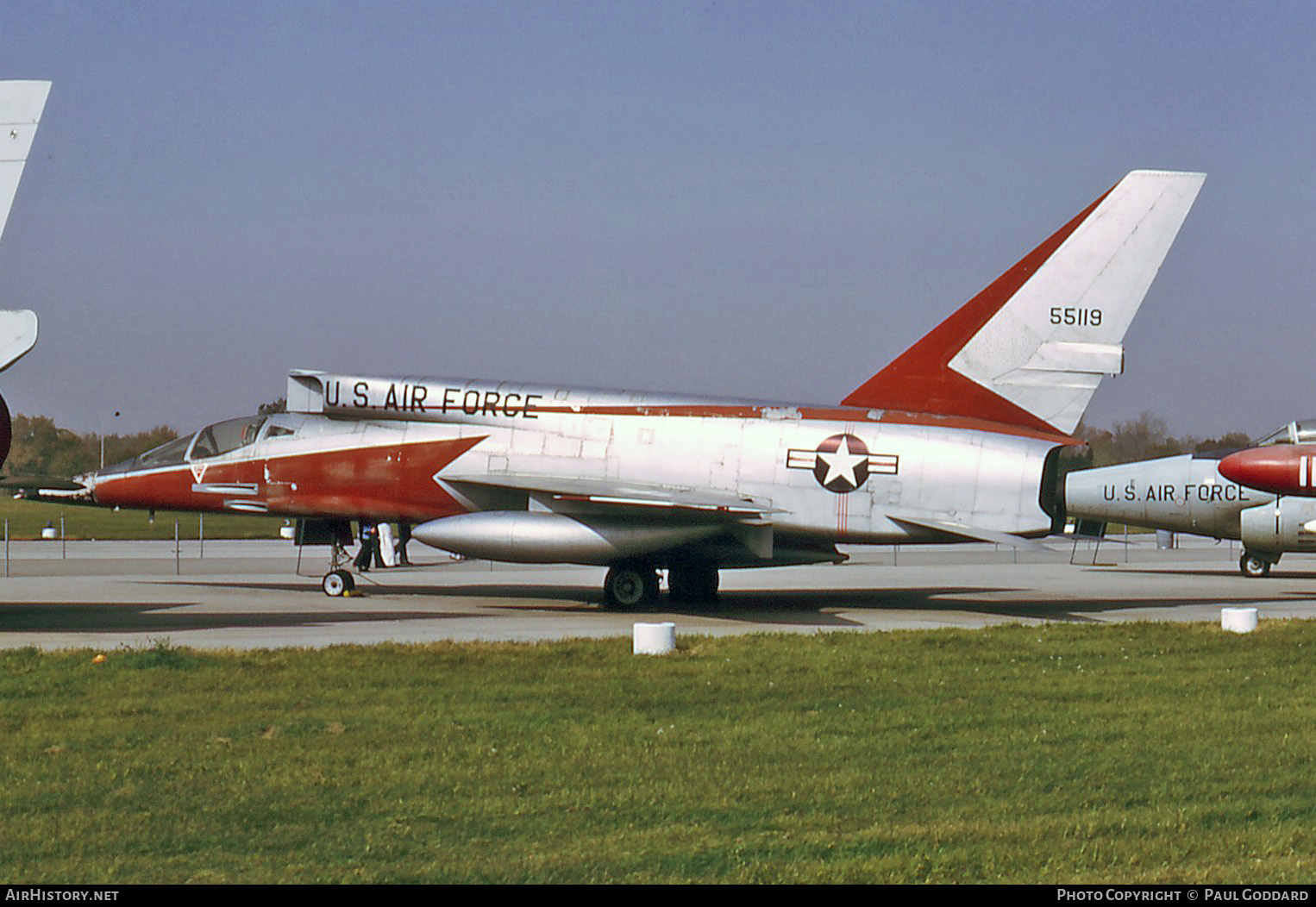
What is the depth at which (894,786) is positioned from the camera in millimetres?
7289

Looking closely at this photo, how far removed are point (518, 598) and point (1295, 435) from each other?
38.2ft

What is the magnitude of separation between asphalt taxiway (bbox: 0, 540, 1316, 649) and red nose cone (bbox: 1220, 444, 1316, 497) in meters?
1.81

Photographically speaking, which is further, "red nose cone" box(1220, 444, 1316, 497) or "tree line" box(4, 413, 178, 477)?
"tree line" box(4, 413, 178, 477)

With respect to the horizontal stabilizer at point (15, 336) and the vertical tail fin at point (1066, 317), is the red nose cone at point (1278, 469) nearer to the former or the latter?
the vertical tail fin at point (1066, 317)

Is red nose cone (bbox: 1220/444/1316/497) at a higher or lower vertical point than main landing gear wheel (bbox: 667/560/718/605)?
higher

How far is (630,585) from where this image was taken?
62.2 ft

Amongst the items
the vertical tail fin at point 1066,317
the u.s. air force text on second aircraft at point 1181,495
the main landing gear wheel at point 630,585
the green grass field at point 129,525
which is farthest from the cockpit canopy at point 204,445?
the green grass field at point 129,525

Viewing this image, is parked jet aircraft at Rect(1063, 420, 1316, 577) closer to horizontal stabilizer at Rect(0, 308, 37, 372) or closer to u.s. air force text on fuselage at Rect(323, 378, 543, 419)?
u.s. air force text on fuselage at Rect(323, 378, 543, 419)

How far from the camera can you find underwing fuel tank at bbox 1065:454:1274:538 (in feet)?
86.1

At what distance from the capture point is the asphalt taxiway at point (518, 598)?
1566cm

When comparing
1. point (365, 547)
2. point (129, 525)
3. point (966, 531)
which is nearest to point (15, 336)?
point (365, 547)

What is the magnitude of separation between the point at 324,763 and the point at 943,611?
1293 cm

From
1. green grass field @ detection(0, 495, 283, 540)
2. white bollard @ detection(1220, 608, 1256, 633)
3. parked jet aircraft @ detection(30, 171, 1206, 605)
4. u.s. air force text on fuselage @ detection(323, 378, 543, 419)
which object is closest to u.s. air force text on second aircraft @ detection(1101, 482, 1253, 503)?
parked jet aircraft @ detection(30, 171, 1206, 605)

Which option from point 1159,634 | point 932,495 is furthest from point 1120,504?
point 1159,634
